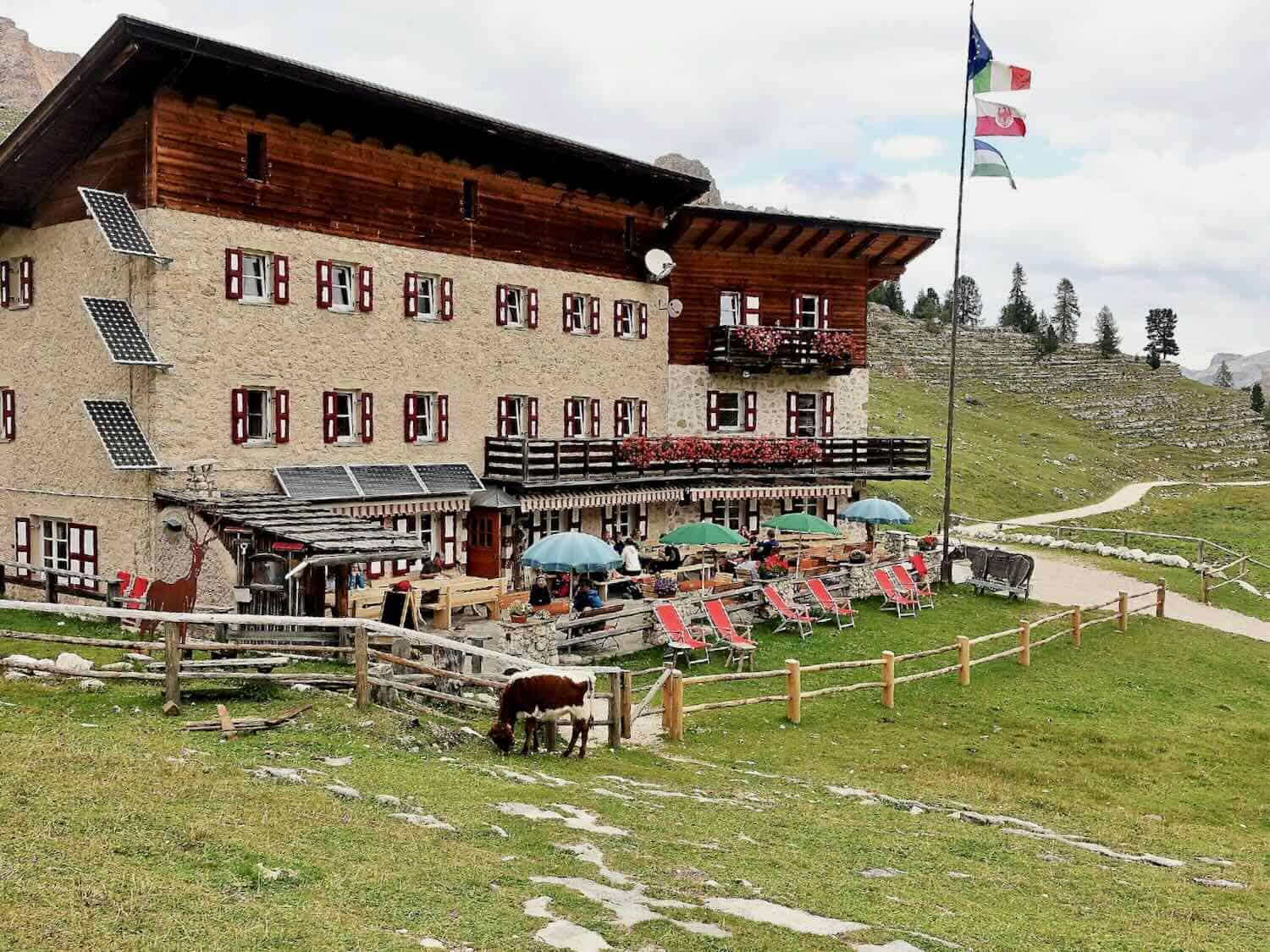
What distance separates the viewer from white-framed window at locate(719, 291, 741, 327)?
116 feet

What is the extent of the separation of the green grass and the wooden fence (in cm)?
45

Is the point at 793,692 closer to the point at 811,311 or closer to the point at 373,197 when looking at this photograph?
the point at 373,197

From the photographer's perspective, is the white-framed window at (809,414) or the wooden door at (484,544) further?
the white-framed window at (809,414)

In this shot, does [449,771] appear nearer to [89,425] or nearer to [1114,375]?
[89,425]

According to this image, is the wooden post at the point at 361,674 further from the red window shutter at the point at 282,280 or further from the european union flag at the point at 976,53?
the european union flag at the point at 976,53

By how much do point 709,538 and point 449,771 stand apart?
14773 mm

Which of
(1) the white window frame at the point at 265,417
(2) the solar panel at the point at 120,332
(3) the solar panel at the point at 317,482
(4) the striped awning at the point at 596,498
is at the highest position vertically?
(2) the solar panel at the point at 120,332

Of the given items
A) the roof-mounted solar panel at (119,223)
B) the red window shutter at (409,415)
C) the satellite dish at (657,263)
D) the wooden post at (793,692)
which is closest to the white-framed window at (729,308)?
the satellite dish at (657,263)

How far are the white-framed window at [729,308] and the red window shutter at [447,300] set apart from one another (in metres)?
10.8

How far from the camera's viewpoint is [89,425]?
75.8 ft

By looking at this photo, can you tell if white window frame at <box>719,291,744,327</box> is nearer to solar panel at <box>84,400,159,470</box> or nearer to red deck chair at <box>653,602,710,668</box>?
red deck chair at <box>653,602,710,668</box>

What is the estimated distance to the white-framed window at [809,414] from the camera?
36.8m

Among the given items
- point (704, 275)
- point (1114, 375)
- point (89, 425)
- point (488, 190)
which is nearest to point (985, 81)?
point (704, 275)

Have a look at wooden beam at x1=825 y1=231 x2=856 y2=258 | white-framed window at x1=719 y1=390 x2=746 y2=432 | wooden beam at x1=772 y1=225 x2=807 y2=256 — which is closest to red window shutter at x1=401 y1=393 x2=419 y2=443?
white-framed window at x1=719 y1=390 x2=746 y2=432
